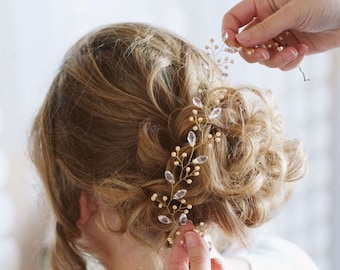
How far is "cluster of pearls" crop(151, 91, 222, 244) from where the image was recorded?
0.97 metres

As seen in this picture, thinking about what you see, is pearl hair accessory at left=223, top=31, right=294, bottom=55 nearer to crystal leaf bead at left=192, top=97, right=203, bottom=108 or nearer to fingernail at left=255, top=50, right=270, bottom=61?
fingernail at left=255, top=50, right=270, bottom=61

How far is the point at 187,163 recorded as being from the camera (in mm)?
979

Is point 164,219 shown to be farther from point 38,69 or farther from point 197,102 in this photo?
point 38,69

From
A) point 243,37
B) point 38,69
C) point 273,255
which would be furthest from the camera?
point 38,69

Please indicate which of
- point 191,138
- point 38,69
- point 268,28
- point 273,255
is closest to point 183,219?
point 191,138

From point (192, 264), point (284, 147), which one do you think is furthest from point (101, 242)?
point (284, 147)

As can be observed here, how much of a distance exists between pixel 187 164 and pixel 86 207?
0.28 m

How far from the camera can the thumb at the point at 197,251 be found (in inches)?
37.5

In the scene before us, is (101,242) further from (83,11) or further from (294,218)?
(294,218)

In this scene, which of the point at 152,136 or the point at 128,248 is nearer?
the point at 152,136

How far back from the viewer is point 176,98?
102cm

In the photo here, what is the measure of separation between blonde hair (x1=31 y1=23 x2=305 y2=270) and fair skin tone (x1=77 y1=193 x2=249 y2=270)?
0.15 feet

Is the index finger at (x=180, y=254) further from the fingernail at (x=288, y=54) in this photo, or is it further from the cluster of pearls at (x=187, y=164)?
the fingernail at (x=288, y=54)

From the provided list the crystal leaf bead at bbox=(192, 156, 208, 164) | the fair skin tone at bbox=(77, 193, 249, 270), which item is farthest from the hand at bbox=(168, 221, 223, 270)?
the crystal leaf bead at bbox=(192, 156, 208, 164)
